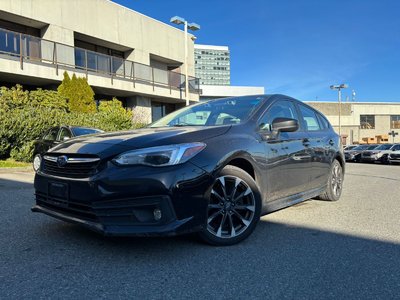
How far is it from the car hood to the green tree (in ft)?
46.5

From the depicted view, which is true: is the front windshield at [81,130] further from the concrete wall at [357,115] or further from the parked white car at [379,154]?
the concrete wall at [357,115]

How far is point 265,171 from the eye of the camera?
4.05 meters

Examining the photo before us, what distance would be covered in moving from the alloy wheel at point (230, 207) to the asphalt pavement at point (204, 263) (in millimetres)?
194

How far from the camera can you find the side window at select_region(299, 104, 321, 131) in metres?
5.38

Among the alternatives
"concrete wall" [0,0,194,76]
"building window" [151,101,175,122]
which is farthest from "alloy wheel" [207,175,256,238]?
"building window" [151,101,175,122]

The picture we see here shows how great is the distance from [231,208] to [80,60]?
56.1 ft

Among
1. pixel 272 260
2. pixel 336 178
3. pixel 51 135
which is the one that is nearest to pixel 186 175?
pixel 272 260

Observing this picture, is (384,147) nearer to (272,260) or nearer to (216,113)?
(216,113)

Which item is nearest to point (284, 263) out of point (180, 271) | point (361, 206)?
point (180, 271)

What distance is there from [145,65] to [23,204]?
17616 millimetres

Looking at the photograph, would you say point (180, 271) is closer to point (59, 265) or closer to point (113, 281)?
point (113, 281)

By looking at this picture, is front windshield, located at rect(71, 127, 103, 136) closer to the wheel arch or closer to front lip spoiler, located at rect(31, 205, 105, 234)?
front lip spoiler, located at rect(31, 205, 105, 234)

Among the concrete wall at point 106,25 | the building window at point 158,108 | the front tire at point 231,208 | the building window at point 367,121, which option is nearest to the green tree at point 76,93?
the concrete wall at point 106,25

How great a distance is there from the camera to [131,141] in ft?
11.0
